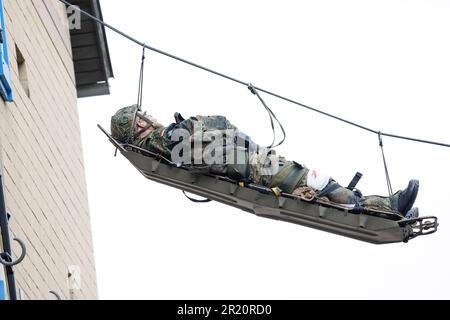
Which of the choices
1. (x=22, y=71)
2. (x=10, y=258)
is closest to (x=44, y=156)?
(x=22, y=71)

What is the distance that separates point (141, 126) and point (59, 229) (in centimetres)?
135

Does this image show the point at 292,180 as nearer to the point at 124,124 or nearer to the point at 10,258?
the point at 124,124

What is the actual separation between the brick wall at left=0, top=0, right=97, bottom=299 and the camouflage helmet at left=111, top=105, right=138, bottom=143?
28.2 inches

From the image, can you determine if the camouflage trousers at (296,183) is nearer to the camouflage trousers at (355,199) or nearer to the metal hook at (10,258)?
the camouflage trousers at (355,199)

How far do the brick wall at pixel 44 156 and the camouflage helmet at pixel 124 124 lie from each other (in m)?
0.72

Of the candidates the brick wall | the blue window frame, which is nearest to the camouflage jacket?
the brick wall

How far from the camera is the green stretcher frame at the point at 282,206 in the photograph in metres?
11.9

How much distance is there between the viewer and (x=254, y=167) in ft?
40.2

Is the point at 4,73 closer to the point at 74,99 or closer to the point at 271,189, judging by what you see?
the point at 271,189

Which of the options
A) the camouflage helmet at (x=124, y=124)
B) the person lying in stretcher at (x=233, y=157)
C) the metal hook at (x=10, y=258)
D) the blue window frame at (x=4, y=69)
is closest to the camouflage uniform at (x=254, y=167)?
the person lying in stretcher at (x=233, y=157)

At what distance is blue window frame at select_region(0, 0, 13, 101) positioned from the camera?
443 inches

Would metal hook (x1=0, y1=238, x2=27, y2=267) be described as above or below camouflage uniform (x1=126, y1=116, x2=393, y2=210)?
below

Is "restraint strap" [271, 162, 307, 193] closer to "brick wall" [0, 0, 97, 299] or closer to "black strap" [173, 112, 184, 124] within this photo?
"black strap" [173, 112, 184, 124]

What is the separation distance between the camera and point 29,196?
12102mm
